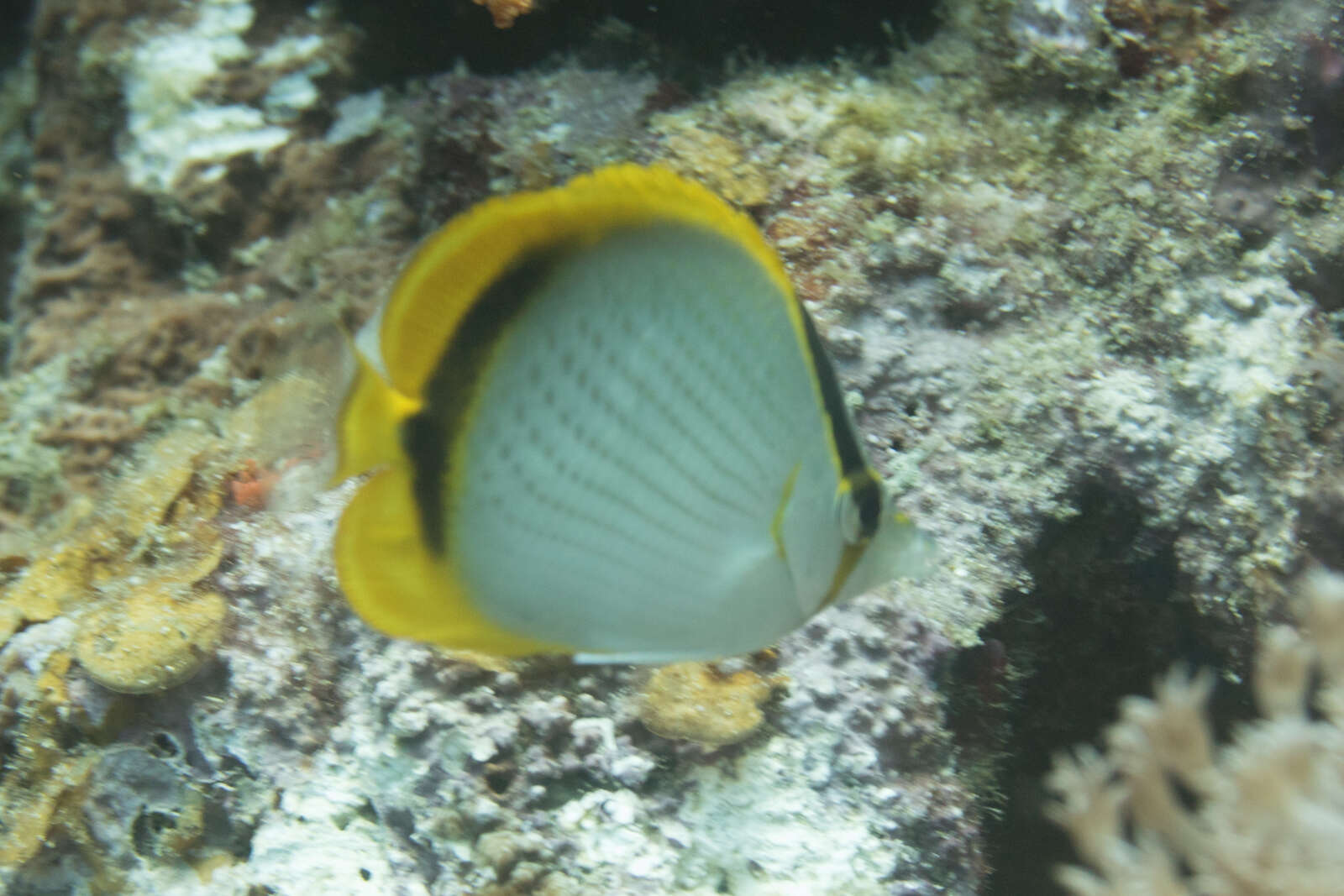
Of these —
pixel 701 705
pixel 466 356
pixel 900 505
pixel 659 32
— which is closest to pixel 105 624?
pixel 701 705

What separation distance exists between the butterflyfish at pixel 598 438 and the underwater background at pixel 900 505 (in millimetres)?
189

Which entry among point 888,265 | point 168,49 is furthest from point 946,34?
point 168,49

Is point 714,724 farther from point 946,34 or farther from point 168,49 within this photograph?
point 168,49

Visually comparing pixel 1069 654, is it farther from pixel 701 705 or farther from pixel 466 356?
pixel 466 356

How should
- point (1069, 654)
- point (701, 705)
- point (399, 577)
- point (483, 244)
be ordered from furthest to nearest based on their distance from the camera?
point (1069, 654), point (701, 705), point (399, 577), point (483, 244)

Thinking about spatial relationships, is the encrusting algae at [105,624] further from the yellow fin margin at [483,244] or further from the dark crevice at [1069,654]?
the dark crevice at [1069,654]

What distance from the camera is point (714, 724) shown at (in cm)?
193

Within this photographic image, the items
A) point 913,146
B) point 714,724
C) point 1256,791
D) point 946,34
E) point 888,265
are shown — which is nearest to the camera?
point 1256,791

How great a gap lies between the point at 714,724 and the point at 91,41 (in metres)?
4.48

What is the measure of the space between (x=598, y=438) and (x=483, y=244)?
277 mm

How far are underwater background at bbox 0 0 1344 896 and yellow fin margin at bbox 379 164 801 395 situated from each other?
0.21 metres

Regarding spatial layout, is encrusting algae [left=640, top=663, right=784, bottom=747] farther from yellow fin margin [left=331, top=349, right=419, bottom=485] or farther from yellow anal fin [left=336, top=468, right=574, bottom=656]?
yellow fin margin [left=331, top=349, right=419, bottom=485]

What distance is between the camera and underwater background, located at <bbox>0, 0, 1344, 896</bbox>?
1.97 m

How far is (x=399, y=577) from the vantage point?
3.72 feet
